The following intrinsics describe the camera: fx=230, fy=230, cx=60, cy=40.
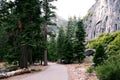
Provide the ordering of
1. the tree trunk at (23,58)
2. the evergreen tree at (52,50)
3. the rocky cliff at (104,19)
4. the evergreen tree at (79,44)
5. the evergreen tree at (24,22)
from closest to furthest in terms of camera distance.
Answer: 1. the evergreen tree at (24,22)
2. the tree trunk at (23,58)
3. the evergreen tree at (79,44)
4. the evergreen tree at (52,50)
5. the rocky cliff at (104,19)

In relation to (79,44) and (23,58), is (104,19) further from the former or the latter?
(23,58)

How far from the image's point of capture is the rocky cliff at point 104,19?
82.2 metres

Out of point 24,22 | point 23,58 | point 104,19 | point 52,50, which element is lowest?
point 23,58

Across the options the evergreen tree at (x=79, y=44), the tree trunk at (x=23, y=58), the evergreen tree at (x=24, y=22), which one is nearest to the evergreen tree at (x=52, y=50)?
the evergreen tree at (x=79, y=44)

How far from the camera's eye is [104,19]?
8975cm

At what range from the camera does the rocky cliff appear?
3238 inches

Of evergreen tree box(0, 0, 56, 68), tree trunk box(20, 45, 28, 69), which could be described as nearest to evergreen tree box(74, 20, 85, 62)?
evergreen tree box(0, 0, 56, 68)

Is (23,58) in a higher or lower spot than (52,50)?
lower

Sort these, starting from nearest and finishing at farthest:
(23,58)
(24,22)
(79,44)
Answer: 1. (23,58)
2. (24,22)
3. (79,44)

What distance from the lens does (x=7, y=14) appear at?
23750mm

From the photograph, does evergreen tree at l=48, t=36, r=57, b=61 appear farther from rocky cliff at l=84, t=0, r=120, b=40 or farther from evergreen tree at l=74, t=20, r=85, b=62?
evergreen tree at l=74, t=20, r=85, b=62

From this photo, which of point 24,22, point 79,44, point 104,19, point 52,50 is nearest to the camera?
point 24,22

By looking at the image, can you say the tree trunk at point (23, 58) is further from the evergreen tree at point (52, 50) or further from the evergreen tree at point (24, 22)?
the evergreen tree at point (52, 50)

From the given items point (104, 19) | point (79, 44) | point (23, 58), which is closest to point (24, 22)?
point (23, 58)
